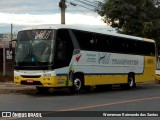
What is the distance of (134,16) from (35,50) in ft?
65.2

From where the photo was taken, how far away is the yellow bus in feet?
67.4

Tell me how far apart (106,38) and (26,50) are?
18.0ft

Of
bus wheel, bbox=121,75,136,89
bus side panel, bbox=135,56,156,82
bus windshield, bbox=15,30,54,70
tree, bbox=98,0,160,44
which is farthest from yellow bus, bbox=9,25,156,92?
tree, bbox=98,0,160,44

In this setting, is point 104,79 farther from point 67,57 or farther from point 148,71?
point 148,71

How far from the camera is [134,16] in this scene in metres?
39.1

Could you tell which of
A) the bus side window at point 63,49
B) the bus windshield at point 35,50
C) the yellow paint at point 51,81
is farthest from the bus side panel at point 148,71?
the bus windshield at point 35,50

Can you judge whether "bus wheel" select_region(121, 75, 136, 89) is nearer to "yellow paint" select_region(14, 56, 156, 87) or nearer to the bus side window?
"yellow paint" select_region(14, 56, 156, 87)

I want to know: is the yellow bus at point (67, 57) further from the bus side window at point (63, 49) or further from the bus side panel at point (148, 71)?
the bus side panel at point (148, 71)

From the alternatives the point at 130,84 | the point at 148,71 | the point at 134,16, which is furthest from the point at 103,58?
the point at 134,16

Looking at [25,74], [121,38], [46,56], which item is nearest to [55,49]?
[46,56]

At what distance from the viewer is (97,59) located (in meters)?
23.9

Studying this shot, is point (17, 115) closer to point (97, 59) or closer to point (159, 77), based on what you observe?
point (97, 59)

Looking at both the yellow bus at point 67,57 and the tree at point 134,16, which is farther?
the tree at point 134,16

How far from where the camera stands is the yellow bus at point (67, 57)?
67.4 ft
